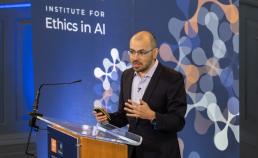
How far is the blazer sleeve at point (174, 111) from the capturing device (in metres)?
2.56

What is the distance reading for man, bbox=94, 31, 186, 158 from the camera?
8.64 feet

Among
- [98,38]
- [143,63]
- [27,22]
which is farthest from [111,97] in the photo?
[27,22]

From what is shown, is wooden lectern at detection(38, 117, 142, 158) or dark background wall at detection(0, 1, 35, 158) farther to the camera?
dark background wall at detection(0, 1, 35, 158)

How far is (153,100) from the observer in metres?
2.72

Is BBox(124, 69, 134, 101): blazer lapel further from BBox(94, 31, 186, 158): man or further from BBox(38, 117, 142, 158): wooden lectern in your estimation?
BBox(38, 117, 142, 158): wooden lectern

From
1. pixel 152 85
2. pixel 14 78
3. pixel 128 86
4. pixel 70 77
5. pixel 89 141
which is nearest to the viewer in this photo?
pixel 89 141

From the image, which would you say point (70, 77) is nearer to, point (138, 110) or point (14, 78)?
point (138, 110)

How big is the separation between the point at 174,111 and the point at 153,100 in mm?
136

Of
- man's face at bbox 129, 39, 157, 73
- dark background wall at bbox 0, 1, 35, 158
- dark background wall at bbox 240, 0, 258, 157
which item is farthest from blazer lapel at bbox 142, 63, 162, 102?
dark background wall at bbox 0, 1, 35, 158

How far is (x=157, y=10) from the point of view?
3859 millimetres

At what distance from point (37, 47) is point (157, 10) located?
1.00 metres

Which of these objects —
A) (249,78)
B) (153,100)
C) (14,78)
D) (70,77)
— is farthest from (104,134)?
(14,78)

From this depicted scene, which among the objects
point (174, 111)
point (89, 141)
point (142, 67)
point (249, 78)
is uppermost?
point (142, 67)

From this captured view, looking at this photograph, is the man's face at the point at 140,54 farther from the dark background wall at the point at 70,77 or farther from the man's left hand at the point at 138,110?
the dark background wall at the point at 70,77
